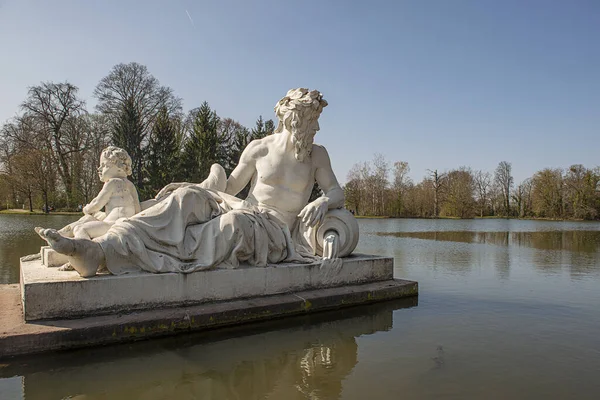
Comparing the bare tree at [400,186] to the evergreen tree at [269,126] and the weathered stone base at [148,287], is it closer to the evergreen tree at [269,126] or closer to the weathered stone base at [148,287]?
the evergreen tree at [269,126]

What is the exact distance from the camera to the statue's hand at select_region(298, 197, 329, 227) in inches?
204

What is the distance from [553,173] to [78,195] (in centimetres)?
5010

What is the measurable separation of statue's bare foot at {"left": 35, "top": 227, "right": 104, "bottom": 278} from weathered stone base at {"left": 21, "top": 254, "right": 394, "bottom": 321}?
0.30ft

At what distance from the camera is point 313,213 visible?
520 cm

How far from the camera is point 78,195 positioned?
26859mm

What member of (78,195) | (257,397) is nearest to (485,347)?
(257,397)

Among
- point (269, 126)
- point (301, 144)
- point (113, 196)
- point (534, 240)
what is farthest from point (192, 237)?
point (269, 126)

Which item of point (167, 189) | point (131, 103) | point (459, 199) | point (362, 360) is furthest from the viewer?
point (459, 199)

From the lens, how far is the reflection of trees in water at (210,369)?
2.86m

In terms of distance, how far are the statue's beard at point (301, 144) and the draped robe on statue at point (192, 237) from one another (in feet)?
2.86

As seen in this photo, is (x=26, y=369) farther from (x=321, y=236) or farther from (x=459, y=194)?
(x=459, y=194)

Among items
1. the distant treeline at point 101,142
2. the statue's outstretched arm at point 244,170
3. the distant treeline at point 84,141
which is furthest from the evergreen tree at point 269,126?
the statue's outstretched arm at point 244,170

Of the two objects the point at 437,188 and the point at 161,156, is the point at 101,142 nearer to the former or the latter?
the point at 161,156

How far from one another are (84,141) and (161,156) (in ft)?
16.1
